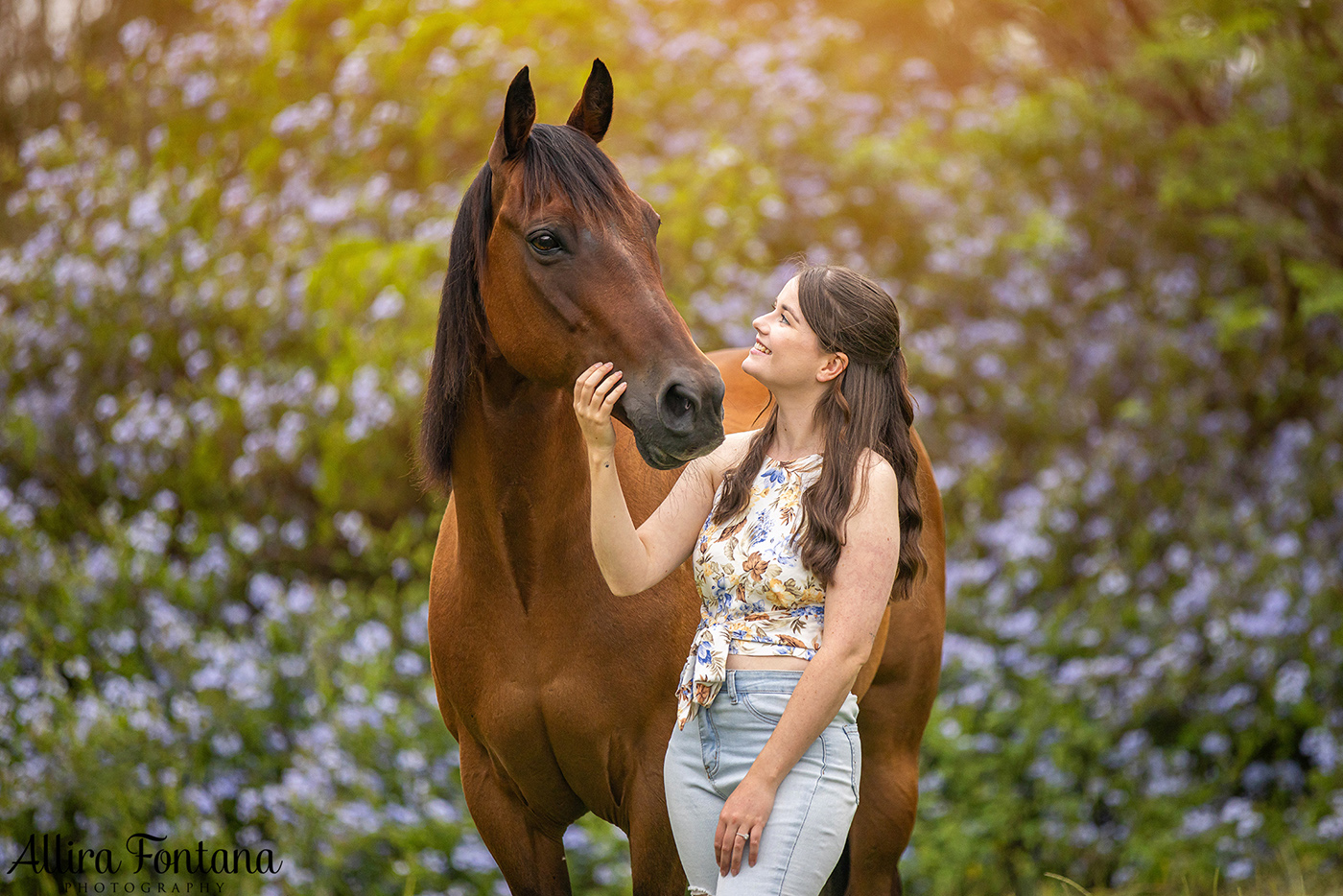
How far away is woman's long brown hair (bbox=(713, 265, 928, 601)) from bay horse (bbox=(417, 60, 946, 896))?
0.53 feet

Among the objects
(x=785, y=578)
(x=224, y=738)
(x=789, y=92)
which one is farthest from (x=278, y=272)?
(x=785, y=578)

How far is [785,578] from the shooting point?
174cm

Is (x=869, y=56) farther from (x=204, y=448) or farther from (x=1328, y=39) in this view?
(x=204, y=448)

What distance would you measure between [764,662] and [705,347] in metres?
3.54

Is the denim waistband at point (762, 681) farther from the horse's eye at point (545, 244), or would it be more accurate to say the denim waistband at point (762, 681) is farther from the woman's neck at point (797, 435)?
the horse's eye at point (545, 244)

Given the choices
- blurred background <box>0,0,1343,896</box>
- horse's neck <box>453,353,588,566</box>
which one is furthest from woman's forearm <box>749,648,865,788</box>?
blurred background <box>0,0,1343,896</box>

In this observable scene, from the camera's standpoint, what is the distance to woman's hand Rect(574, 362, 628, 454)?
1.74 metres

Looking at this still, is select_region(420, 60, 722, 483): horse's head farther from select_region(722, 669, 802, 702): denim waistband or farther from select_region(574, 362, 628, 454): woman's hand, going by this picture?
select_region(722, 669, 802, 702): denim waistband

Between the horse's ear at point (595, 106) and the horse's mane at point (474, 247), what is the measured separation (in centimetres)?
9

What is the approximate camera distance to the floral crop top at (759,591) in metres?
1.75

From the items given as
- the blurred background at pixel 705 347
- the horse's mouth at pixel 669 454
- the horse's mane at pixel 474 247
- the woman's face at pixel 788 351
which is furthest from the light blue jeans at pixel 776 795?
the blurred background at pixel 705 347

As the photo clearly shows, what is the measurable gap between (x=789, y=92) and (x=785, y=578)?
5.41 metres

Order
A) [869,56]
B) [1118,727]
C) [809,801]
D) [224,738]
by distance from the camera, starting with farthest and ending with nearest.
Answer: [869,56]
[1118,727]
[224,738]
[809,801]

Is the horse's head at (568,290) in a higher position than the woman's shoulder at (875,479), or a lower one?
higher
